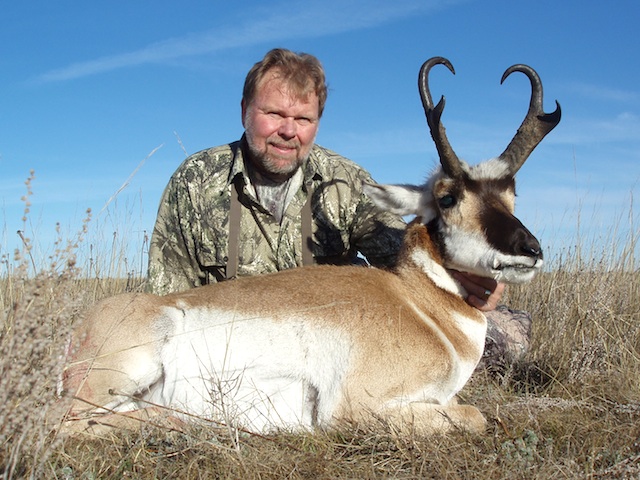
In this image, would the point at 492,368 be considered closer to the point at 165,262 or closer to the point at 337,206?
the point at 337,206

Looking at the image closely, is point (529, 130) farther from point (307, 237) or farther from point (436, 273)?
point (307, 237)

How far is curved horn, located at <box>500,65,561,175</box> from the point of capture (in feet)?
16.5

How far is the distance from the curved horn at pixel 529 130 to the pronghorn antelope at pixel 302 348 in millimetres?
567

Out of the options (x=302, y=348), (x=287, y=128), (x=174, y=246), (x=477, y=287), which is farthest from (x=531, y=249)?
(x=174, y=246)

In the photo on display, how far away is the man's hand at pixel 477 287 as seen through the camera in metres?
4.84

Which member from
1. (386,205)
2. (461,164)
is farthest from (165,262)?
(461,164)

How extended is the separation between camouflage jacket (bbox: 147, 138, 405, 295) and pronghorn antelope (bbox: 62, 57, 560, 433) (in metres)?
1.80

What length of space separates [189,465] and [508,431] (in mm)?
2000

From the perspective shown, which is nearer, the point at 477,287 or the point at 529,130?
the point at 477,287

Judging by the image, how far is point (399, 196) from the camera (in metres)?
5.25

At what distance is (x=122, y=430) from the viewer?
12.9ft

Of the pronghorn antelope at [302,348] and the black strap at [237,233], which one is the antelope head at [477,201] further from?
the black strap at [237,233]

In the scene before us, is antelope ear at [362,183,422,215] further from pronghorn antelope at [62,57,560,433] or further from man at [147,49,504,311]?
man at [147,49,504,311]

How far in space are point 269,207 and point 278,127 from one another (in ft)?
2.85
